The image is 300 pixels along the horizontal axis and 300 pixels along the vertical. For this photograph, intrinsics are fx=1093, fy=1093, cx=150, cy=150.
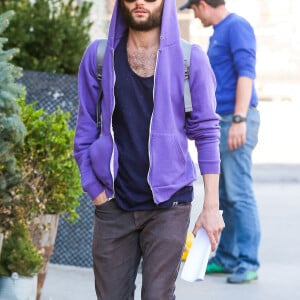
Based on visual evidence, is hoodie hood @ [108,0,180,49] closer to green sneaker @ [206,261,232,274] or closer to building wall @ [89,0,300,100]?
green sneaker @ [206,261,232,274]

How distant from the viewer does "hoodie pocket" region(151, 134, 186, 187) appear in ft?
13.9

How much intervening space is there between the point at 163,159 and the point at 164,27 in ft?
1.70

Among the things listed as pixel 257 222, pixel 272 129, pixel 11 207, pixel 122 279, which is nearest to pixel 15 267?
pixel 11 207

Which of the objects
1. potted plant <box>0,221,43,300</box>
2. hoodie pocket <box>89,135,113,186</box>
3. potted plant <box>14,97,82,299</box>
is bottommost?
potted plant <box>0,221,43,300</box>

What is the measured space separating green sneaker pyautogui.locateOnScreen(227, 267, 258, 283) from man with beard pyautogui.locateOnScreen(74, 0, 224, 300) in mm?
2829

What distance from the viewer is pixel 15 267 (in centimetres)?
572

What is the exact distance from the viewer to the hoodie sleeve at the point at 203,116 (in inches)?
170

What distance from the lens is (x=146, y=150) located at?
4.28 m

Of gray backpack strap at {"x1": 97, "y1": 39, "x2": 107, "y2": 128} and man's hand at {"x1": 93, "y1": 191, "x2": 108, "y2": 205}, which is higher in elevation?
gray backpack strap at {"x1": 97, "y1": 39, "x2": 107, "y2": 128}

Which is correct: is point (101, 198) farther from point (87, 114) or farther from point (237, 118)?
point (237, 118)

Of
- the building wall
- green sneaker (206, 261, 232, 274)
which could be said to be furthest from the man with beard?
the building wall

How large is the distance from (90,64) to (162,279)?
2.98ft

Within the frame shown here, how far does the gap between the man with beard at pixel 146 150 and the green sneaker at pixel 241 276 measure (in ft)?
9.28

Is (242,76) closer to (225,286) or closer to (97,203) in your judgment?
(225,286)
